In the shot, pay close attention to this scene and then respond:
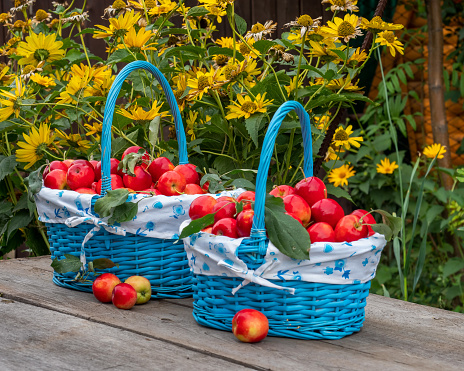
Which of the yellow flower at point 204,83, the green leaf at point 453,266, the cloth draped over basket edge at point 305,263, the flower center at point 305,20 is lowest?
the green leaf at point 453,266

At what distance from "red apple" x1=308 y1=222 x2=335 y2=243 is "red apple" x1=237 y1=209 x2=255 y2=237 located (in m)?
0.10

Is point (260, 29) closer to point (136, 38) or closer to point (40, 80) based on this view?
point (136, 38)

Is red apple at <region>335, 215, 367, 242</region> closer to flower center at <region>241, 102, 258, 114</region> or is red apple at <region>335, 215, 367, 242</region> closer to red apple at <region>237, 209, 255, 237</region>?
red apple at <region>237, 209, 255, 237</region>

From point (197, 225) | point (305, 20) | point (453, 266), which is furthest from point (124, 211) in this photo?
point (453, 266)

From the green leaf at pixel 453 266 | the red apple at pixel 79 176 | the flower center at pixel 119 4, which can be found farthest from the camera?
the green leaf at pixel 453 266

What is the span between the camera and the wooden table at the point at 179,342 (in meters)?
0.90

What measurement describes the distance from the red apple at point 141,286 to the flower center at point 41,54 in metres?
0.72

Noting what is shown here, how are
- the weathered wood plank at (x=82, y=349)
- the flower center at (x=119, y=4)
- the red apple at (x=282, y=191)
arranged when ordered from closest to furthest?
the weathered wood plank at (x=82, y=349) < the red apple at (x=282, y=191) < the flower center at (x=119, y=4)

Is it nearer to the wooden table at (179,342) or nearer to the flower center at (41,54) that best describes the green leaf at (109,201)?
the wooden table at (179,342)

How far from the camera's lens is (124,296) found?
1.18 metres

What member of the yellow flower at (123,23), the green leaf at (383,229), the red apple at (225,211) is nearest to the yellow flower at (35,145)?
the yellow flower at (123,23)

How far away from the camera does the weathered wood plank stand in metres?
0.89

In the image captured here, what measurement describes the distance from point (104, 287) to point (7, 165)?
65cm

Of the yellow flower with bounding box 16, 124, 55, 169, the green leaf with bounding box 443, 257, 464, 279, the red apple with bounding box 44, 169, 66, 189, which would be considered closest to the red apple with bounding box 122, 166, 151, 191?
the red apple with bounding box 44, 169, 66, 189
